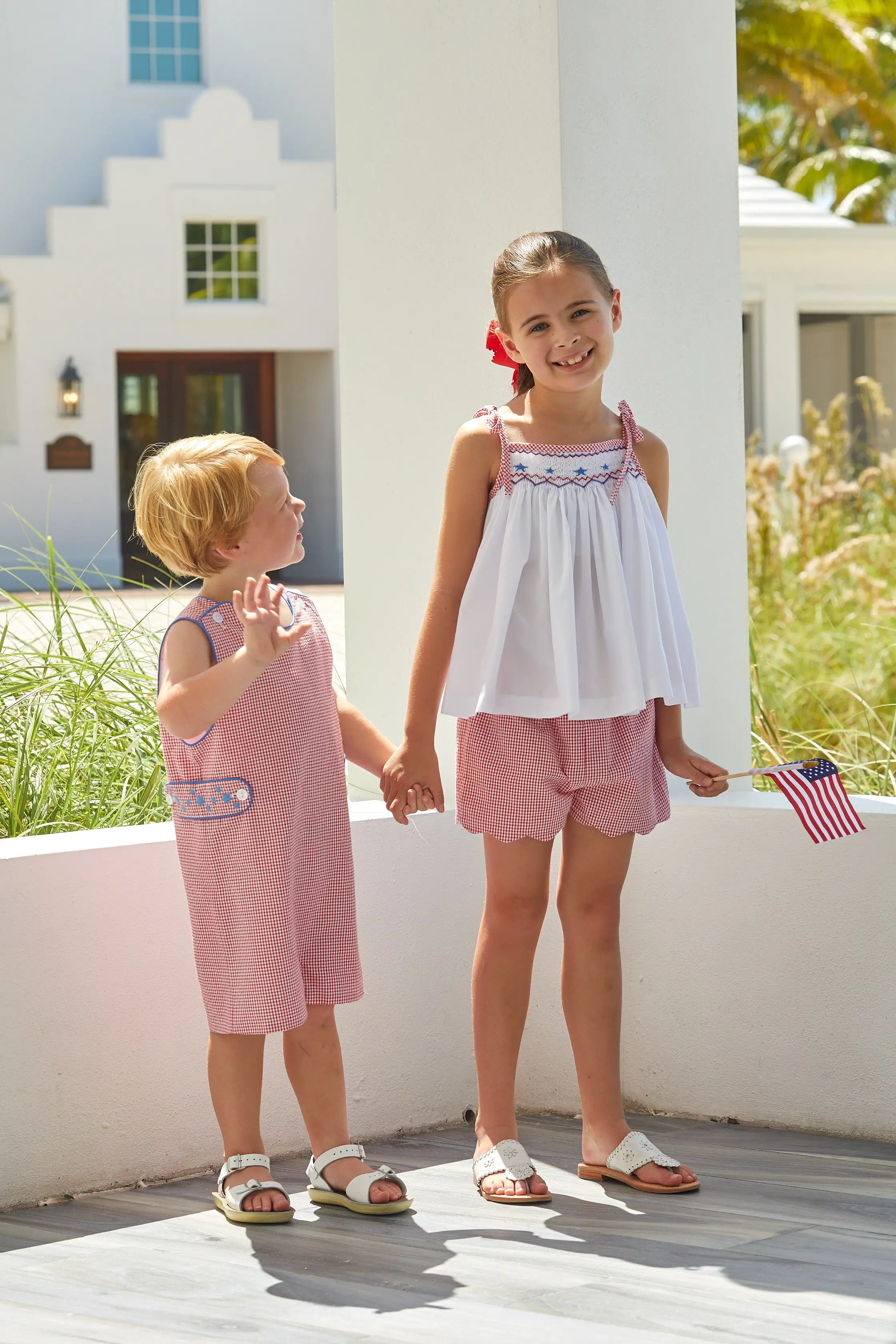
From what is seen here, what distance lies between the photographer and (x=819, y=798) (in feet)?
8.39

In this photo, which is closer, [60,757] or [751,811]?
[751,811]

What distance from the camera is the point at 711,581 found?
3.22m

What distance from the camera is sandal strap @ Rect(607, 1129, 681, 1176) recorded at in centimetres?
261

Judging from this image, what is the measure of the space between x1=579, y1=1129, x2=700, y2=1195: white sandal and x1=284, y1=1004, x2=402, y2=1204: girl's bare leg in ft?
1.15

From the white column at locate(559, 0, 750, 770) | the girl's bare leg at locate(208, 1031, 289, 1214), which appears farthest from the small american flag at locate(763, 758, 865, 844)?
the girl's bare leg at locate(208, 1031, 289, 1214)

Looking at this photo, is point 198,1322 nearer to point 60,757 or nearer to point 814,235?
point 60,757

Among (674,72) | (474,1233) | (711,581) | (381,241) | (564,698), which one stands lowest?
(474,1233)

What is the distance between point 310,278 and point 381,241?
50.7ft

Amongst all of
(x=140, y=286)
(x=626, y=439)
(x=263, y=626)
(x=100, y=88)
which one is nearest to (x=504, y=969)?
(x=263, y=626)

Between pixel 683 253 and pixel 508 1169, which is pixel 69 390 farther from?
pixel 508 1169

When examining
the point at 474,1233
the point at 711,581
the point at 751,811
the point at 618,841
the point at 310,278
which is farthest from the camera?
the point at 310,278

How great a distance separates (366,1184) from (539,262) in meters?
1.44

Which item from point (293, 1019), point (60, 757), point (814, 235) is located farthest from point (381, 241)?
point (814, 235)

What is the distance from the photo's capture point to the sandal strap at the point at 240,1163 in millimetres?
2520
